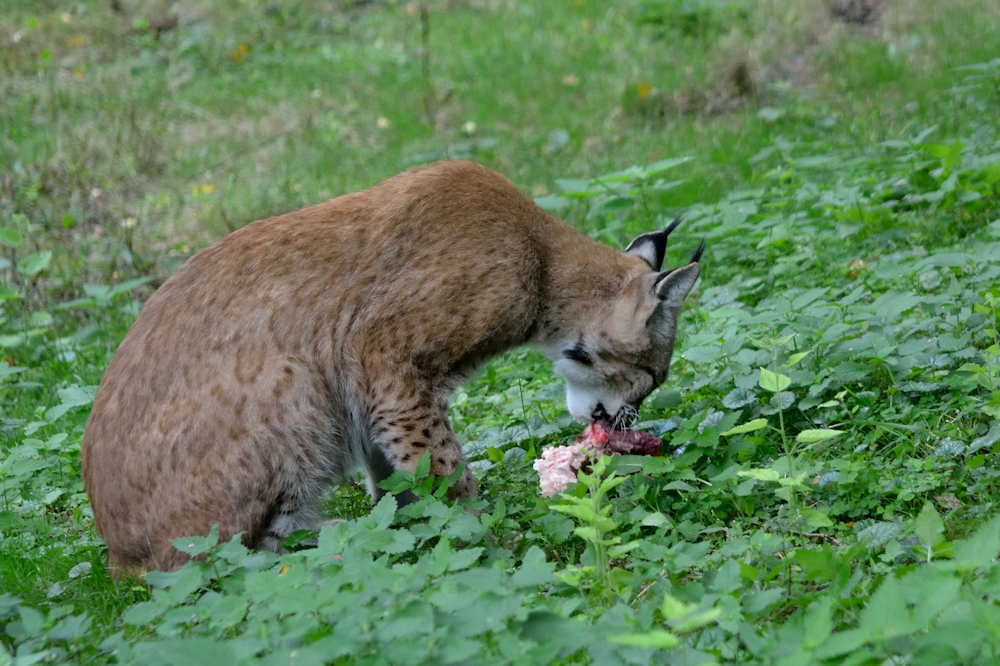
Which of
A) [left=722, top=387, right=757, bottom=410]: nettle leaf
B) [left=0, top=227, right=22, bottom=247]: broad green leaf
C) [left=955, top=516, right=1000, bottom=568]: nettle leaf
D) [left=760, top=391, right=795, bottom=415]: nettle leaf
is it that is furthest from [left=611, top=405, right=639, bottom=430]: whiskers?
[left=0, top=227, right=22, bottom=247]: broad green leaf

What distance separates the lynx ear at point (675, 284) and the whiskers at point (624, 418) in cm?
47

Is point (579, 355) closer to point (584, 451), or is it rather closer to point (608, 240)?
point (584, 451)

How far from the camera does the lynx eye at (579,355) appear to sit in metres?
4.78

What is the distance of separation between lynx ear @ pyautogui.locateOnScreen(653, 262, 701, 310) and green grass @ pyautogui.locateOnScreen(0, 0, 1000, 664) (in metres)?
0.24

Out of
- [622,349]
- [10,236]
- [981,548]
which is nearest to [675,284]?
[622,349]

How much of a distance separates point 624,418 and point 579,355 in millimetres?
341

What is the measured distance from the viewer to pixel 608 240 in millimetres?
6977

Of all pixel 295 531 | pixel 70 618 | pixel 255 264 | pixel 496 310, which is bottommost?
pixel 295 531

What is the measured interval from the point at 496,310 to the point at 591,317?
1.74 ft

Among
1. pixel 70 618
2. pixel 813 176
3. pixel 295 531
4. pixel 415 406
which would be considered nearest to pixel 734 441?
pixel 415 406

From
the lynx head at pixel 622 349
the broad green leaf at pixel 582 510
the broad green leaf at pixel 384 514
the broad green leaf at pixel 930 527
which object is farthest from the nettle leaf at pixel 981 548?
the lynx head at pixel 622 349

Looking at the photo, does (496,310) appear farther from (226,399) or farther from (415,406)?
(226,399)

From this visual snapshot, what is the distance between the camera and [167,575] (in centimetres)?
316

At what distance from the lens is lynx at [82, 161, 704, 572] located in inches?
159
